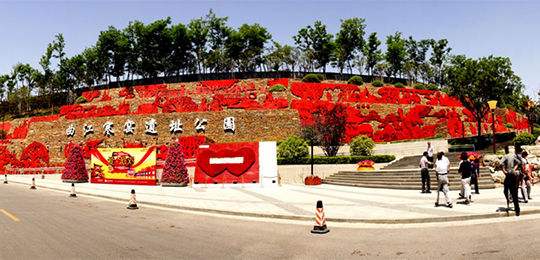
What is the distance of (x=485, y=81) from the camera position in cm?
3453

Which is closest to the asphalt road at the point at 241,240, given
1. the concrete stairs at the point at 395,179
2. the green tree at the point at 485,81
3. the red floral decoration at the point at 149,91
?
the concrete stairs at the point at 395,179

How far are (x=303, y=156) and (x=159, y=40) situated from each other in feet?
137

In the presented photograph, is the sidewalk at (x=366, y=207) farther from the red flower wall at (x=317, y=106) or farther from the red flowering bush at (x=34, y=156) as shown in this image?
the red flowering bush at (x=34, y=156)

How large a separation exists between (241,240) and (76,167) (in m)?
28.8

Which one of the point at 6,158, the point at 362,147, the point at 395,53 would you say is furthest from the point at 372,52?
the point at 6,158

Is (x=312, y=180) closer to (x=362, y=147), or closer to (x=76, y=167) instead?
(x=362, y=147)

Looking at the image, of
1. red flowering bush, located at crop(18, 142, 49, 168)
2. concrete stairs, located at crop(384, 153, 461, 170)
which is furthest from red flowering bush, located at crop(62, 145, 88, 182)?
concrete stairs, located at crop(384, 153, 461, 170)

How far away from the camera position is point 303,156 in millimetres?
31938

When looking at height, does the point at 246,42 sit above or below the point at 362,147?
above

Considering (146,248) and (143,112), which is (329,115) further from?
(146,248)

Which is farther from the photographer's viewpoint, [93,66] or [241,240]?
[93,66]

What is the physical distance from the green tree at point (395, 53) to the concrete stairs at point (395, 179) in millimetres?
47749

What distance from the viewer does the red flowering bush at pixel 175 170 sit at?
90.7ft

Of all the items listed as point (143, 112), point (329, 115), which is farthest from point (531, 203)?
point (143, 112)
